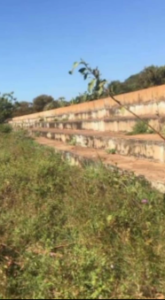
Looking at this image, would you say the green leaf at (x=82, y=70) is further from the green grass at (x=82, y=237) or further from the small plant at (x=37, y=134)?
the small plant at (x=37, y=134)

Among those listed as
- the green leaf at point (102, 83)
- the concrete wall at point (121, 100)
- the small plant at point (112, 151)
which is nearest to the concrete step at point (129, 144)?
the small plant at point (112, 151)

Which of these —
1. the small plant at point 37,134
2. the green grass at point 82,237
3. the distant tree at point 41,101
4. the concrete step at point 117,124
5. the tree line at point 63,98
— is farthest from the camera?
the distant tree at point 41,101

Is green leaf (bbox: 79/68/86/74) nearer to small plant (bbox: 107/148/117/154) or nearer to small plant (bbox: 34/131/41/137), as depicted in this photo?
small plant (bbox: 107/148/117/154)

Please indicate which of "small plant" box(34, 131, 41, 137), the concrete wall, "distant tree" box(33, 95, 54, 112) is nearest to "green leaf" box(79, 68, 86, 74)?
the concrete wall

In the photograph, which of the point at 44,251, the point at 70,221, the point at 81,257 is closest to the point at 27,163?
the point at 70,221

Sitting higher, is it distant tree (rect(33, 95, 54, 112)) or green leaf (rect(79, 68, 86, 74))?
distant tree (rect(33, 95, 54, 112))

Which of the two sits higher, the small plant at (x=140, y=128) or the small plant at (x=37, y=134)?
the small plant at (x=140, y=128)

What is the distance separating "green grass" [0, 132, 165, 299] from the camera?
211cm

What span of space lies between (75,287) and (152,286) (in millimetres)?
436

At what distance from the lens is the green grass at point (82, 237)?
2.11 meters

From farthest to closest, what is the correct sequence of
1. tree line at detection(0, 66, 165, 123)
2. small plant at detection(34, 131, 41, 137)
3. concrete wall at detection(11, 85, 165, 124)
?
tree line at detection(0, 66, 165, 123)
small plant at detection(34, 131, 41, 137)
concrete wall at detection(11, 85, 165, 124)

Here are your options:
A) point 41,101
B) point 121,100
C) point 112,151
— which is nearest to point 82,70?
point 112,151

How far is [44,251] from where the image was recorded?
264cm

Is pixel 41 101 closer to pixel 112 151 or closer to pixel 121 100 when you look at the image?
pixel 121 100
